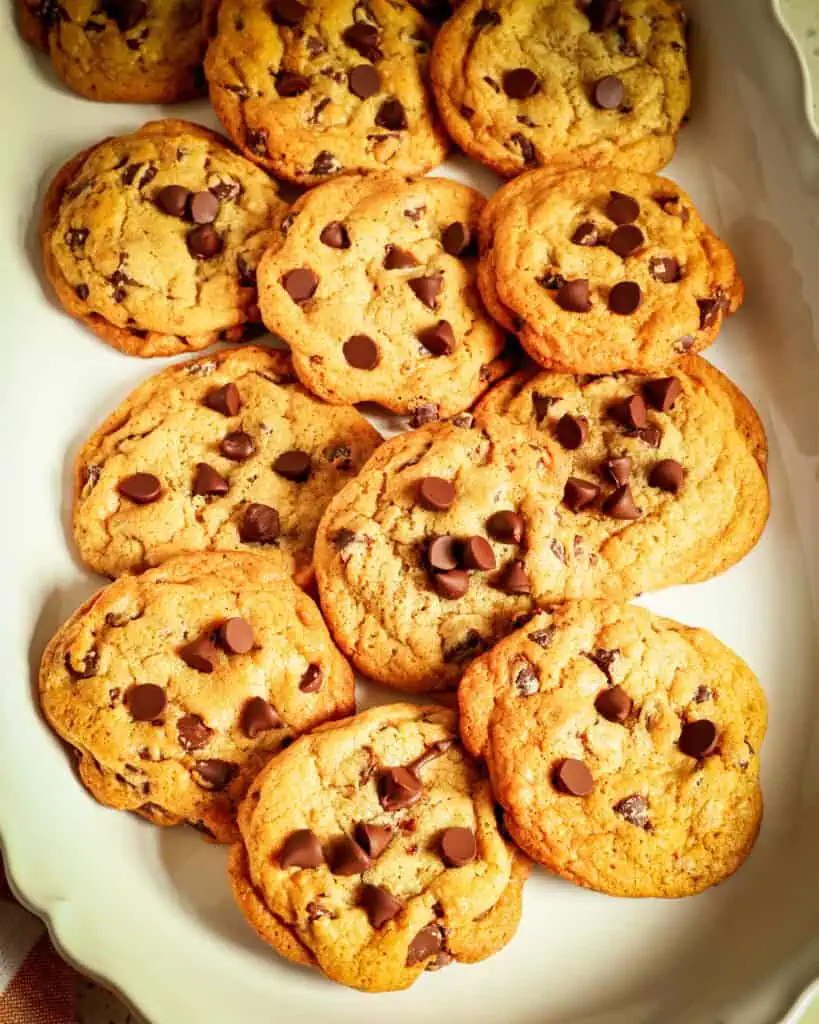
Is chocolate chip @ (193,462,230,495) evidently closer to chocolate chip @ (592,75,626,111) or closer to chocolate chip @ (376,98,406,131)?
chocolate chip @ (376,98,406,131)

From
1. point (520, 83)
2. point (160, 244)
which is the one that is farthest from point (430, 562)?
point (520, 83)

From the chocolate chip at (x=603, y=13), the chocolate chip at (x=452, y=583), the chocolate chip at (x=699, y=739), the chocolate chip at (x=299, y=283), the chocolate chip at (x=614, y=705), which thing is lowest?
the chocolate chip at (x=699, y=739)

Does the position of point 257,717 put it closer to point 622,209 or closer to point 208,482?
point 208,482

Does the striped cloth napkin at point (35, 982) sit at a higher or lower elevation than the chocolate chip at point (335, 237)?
lower

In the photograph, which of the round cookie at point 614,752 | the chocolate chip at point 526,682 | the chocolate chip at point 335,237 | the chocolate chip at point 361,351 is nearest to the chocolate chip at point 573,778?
the round cookie at point 614,752

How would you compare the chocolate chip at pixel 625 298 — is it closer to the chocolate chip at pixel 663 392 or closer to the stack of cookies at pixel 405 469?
the stack of cookies at pixel 405 469

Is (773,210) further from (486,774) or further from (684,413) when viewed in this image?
(486,774)

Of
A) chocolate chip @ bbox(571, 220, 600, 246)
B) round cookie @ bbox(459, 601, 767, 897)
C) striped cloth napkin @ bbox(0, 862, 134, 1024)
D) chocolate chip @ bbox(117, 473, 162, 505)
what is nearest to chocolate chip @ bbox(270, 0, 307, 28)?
chocolate chip @ bbox(571, 220, 600, 246)
